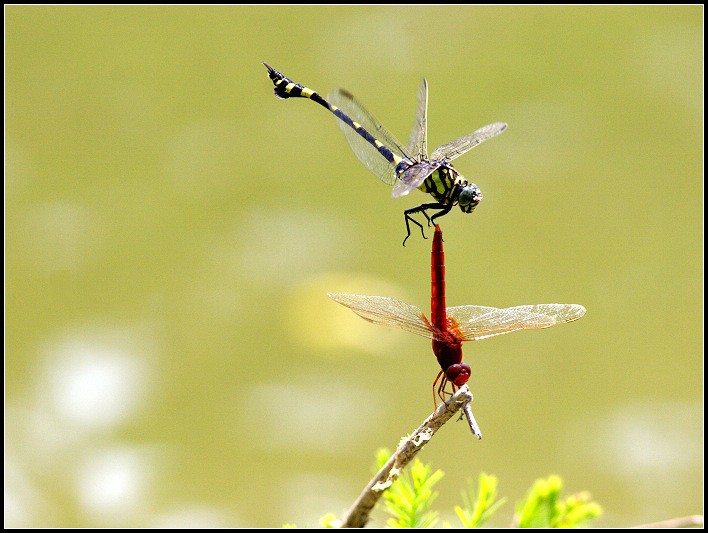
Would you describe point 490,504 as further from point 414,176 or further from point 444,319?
point 414,176

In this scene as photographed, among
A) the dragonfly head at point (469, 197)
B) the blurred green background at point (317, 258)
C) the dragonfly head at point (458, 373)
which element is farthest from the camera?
the blurred green background at point (317, 258)

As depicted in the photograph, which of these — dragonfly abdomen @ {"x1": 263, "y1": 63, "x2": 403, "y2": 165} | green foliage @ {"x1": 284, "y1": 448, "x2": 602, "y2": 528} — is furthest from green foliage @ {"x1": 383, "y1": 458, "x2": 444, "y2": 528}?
dragonfly abdomen @ {"x1": 263, "y1": 63, "x2": 403, "y2": 165}

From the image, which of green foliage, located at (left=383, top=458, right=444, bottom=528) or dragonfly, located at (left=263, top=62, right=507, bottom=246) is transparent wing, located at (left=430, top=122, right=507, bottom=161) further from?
green foliage, located at (left=383, top=458, right=444, bottom=528)

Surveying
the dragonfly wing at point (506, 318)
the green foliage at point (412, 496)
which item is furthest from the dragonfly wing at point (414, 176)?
the green foliage at point (412, 496)

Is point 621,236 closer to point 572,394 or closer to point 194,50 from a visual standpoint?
point 572,394

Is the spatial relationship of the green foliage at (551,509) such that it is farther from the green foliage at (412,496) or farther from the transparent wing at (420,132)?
the transparent wing at (420,132)

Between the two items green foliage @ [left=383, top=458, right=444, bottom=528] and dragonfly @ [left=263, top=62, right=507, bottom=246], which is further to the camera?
dragonfly @ [left=263, top=62, right=507, bottom=246]

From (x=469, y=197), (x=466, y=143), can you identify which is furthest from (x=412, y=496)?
(x=466, y=143)
